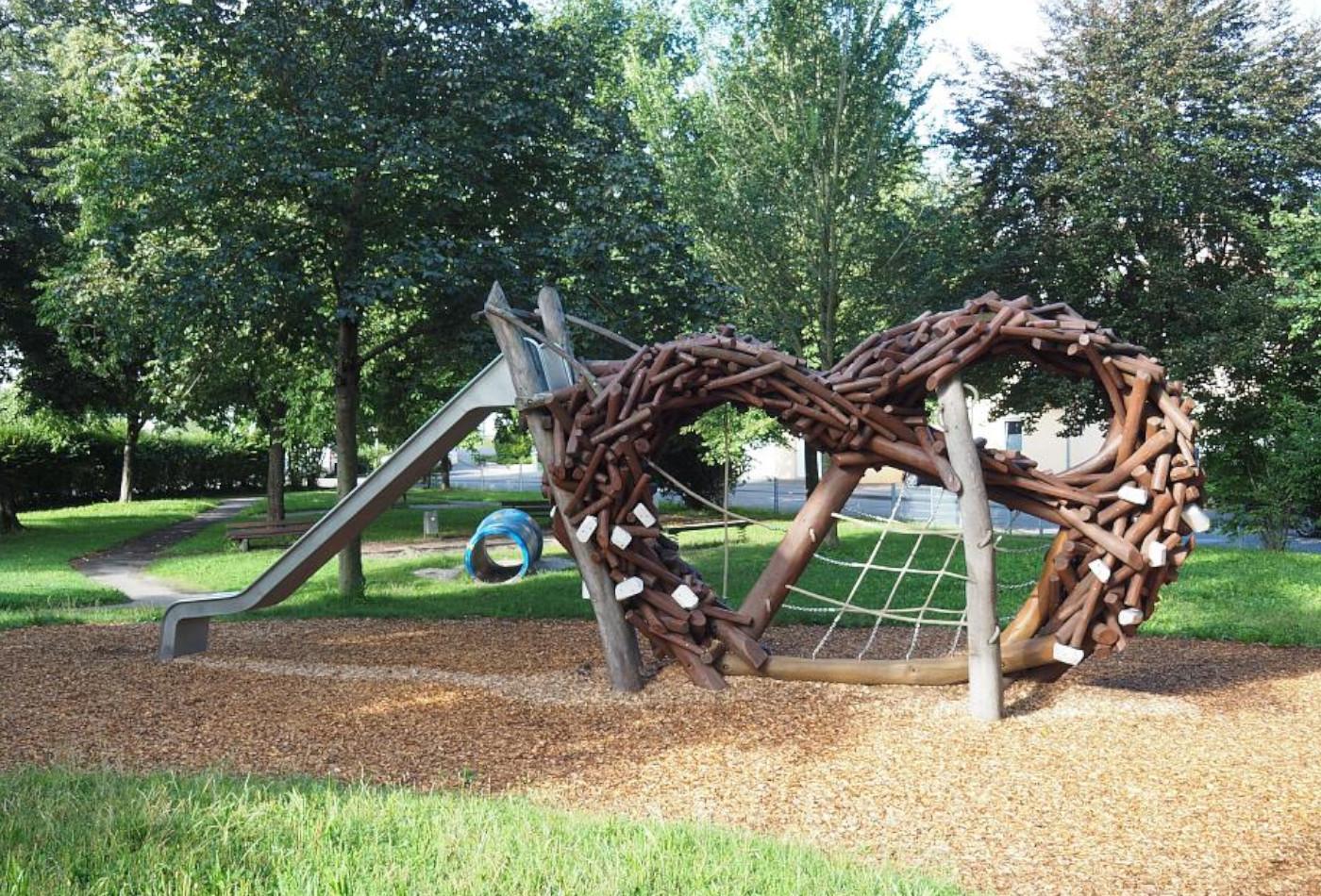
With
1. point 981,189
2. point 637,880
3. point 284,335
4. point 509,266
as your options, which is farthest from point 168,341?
point 981,189

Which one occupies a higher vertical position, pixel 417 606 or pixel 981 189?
pixel 981 189

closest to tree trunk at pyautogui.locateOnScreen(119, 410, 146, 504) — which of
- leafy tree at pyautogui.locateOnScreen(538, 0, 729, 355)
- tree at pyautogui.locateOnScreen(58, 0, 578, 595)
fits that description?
tree at pyautogui.locateOnScreen(58, 0, 578, 595)

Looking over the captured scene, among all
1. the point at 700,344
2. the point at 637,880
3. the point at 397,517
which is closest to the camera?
the point at 637,880

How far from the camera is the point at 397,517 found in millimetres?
24984

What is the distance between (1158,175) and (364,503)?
1334 centimetres

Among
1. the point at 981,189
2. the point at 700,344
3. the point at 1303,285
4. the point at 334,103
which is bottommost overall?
the point at 700,344

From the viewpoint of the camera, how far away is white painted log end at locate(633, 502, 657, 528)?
6570 mm

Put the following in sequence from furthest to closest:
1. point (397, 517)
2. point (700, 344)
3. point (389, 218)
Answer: point (397, 517), point (389, 218), point (700, 344)

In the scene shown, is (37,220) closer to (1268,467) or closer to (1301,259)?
(1301,259)

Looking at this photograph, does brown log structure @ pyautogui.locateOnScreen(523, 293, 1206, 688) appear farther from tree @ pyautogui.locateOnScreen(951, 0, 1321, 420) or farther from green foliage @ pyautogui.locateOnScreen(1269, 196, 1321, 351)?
tree @ pyautogui.locateOnScreen(951, 0, 1321, 420)

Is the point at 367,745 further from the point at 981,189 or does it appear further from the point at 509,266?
the point at 981,189

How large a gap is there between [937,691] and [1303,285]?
10.3 meters

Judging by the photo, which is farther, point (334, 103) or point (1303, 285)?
point (1303, 285)

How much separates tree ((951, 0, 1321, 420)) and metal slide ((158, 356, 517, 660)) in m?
11.6
